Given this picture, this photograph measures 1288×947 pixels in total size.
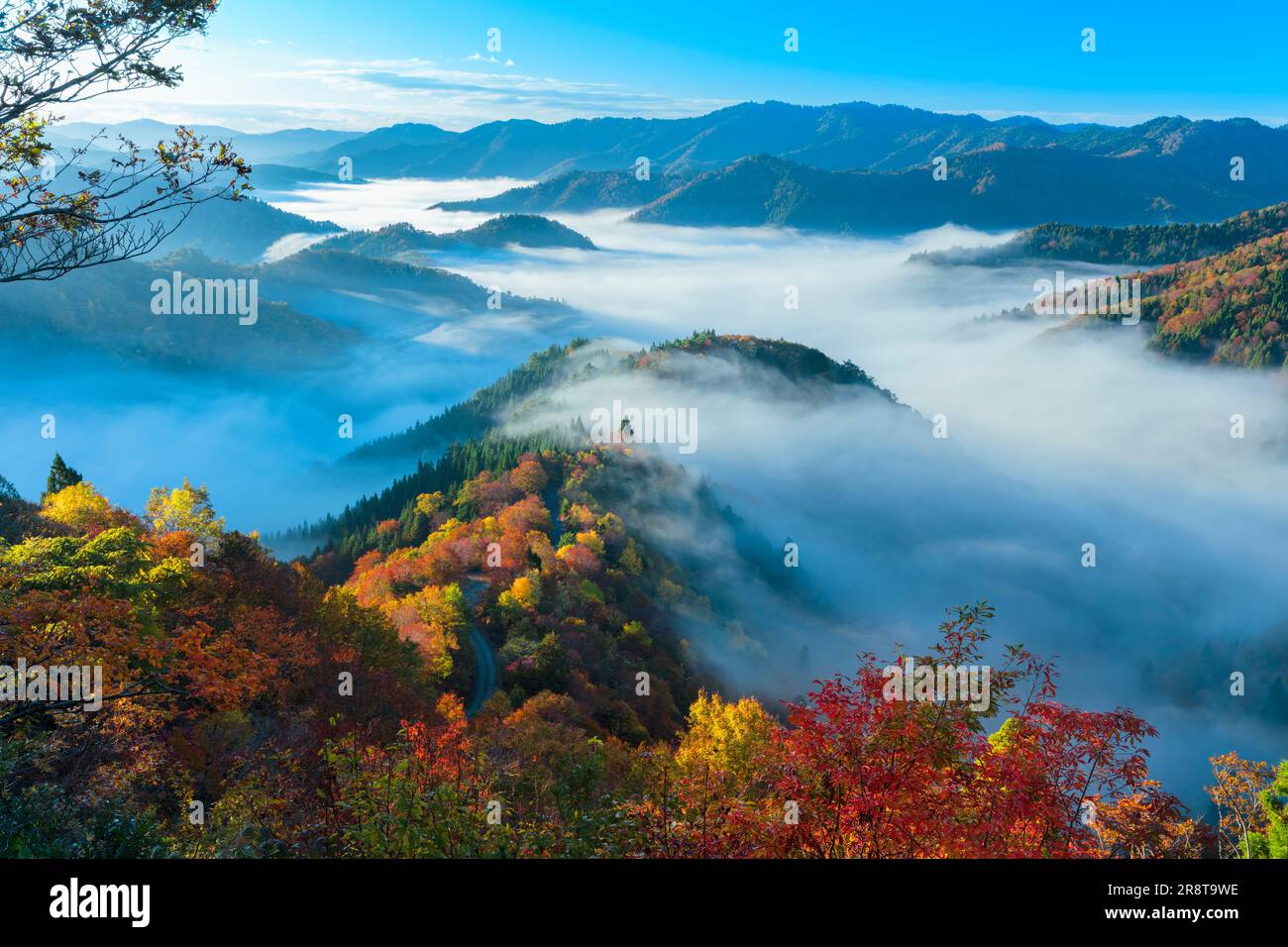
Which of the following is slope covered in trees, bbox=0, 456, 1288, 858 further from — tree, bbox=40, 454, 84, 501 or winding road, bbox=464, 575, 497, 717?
tree, bbox=40, 454, 84, 501

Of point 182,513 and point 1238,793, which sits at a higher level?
point 182,513

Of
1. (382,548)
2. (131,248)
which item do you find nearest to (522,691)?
(131,248)

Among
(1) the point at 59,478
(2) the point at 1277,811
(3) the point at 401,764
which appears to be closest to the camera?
(3) the point at 401,764

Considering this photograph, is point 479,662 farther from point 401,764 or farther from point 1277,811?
point 401,764

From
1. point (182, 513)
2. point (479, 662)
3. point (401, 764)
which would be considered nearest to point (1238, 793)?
point (401, 764)

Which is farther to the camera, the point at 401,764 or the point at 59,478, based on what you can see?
the point at 59,478

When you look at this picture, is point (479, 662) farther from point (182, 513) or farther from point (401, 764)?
point (401, 764)

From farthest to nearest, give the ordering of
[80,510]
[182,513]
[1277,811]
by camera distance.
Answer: [182,513] < [80,510] < [1277,811]

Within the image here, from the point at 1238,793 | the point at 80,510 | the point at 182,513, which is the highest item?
the point at 80,510

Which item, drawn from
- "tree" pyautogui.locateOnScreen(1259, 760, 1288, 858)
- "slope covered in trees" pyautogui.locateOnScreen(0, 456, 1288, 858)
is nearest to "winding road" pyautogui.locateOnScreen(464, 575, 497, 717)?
"slope covered in trees" pyautogui.locateOnScreen(0, 456, 1288, 858)
